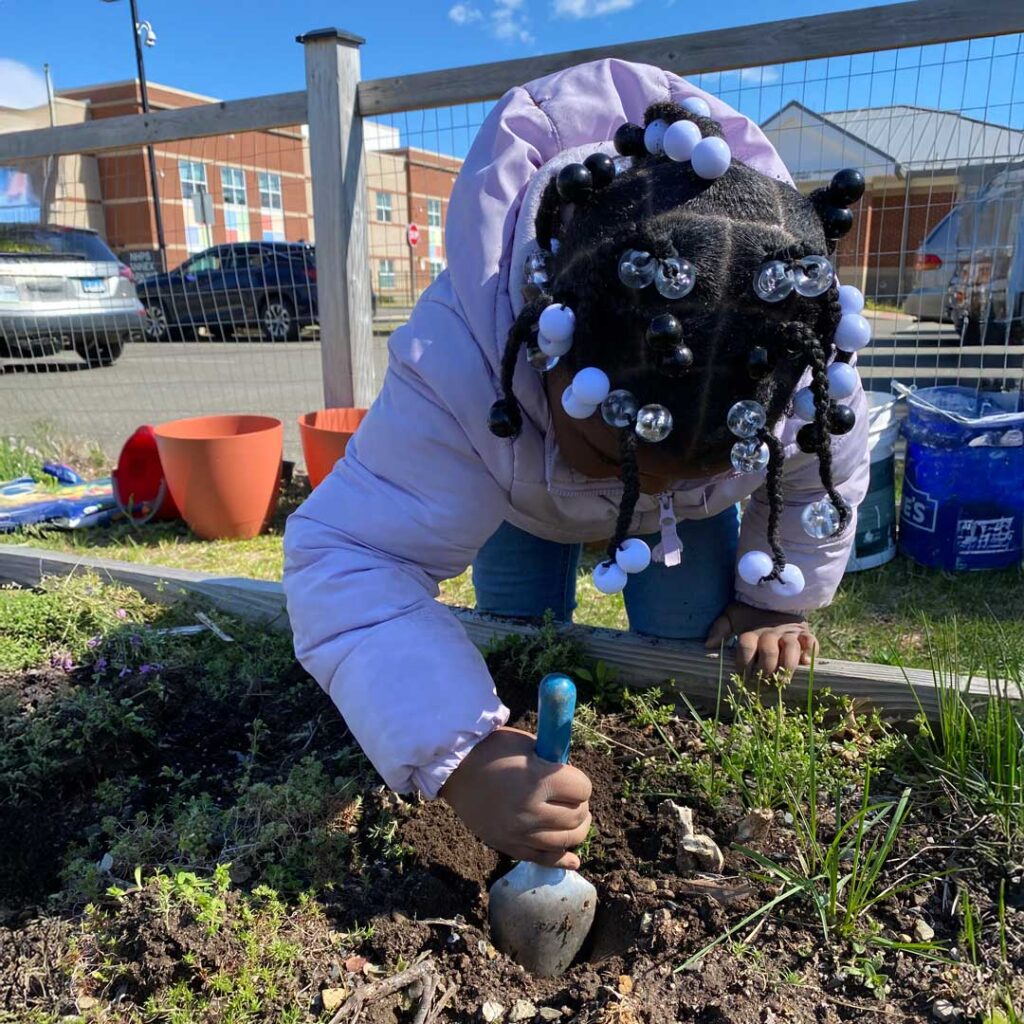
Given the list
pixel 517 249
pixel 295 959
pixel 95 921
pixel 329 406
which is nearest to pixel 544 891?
pixel 295 959

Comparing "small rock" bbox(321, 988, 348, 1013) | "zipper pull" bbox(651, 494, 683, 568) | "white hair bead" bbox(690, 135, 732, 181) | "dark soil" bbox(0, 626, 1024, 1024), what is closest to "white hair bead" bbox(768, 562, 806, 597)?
"zipper pull" bbox(651, 494, 683, 568)

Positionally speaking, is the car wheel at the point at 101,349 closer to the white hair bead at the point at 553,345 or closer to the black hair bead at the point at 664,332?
the white hair bead at the point at 553,345

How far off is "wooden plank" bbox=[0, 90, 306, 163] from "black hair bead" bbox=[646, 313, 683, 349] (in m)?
3.21

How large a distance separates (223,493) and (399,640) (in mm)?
2472

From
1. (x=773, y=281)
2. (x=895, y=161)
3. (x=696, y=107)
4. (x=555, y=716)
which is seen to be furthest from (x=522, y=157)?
(x=895, y=161)

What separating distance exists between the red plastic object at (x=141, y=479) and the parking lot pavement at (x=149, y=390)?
1.39 m

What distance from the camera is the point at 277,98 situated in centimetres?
371

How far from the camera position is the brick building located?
358cm

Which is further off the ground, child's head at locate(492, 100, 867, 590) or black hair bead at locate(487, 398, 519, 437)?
child's head at locate(492, 100, 867, 590)

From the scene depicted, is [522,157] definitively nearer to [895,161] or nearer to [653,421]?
[653,421]

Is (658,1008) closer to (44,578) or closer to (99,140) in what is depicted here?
(44,578)

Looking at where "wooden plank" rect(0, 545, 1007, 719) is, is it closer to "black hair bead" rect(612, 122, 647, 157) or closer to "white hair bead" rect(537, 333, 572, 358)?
"white hair bead" rect(537, 333, 572, 358)

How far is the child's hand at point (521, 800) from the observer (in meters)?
1.17

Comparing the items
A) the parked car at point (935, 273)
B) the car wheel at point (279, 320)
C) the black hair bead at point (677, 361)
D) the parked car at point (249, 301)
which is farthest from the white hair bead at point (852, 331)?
the car wheel at point (279, 320)
